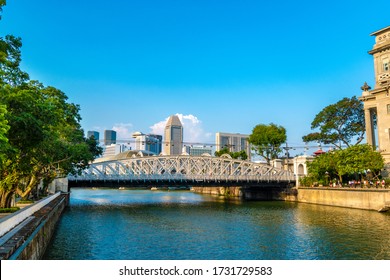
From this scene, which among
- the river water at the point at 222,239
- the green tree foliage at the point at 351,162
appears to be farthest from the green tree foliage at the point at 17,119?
the green tree foliage at the point at 351,162

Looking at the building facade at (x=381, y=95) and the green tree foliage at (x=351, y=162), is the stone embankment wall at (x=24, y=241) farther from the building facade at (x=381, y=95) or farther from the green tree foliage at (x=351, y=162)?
the building facade at (x=381, y=95)

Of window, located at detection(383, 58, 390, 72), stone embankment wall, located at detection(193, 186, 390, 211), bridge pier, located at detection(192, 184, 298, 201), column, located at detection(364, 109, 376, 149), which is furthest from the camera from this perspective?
bridge pier, located at detection(192, 184, 298, 201)

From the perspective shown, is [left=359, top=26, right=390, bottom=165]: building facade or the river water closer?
the river water

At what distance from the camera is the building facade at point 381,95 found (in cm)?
5409

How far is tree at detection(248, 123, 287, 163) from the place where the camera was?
3489 inches

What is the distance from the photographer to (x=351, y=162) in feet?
177

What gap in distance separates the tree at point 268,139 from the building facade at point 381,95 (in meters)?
30.6

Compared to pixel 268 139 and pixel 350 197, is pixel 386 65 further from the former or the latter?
pixel 268 139

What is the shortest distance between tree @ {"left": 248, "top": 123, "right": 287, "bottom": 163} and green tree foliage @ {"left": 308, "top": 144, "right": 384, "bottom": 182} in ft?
84.6

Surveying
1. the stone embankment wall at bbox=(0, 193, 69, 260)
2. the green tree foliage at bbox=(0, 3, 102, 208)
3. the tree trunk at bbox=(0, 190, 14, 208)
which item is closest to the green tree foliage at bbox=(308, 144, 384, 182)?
the green tree foliage at bbox=(0, 3, 102, 208)

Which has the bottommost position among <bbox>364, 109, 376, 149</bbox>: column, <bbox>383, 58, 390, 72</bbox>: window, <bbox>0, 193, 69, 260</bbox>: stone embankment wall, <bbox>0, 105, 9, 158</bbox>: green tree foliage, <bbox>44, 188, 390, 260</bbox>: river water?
<bbox>44, 188, 390, 260</bbox>: river water

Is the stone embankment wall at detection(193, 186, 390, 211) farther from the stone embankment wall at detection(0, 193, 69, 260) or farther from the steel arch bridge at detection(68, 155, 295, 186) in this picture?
the stone embankment wall at detection(0, 193, 69, 260)

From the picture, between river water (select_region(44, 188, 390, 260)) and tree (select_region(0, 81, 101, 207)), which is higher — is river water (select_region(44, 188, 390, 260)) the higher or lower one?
the lower one

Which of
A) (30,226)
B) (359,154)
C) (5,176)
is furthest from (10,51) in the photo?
(359,154)
